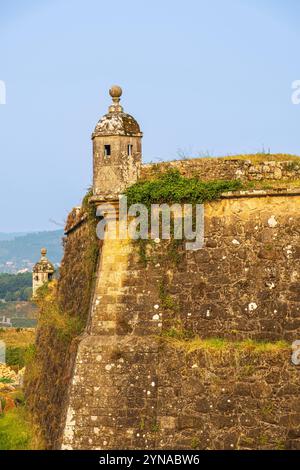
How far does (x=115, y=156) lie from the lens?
781 inches

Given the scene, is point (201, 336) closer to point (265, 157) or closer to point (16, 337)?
point (265, 157)

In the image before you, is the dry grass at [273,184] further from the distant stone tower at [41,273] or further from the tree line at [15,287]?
the tree line at [15,287]

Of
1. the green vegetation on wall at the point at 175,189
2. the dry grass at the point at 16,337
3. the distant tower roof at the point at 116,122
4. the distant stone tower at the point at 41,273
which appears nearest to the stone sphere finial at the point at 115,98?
the distant tower roof at the point at 116,122

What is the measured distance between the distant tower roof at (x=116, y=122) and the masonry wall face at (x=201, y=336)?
80.2 inches

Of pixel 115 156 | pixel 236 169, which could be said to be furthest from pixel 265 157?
pixel 115 156

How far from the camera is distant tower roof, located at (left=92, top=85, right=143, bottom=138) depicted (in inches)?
783

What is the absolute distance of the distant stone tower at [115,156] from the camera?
19797 mm

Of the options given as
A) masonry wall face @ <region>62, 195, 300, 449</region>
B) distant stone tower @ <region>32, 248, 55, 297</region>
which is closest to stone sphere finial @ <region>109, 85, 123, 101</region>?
masonry wall face @ <region>62, 195, 300, 449</region>

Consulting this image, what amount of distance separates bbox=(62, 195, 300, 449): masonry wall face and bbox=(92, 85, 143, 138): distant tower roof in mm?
2038

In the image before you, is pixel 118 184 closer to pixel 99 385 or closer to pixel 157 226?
pixel 157 226

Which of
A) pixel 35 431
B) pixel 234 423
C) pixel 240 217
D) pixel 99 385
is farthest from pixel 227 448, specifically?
pixel 35 431

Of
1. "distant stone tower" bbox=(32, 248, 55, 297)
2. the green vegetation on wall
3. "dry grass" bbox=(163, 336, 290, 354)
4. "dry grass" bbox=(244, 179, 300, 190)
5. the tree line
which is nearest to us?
"dry grass" bbox=(163, 336, 290, 354)

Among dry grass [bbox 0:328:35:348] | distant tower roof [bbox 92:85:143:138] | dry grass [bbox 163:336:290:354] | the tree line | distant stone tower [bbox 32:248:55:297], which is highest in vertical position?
distant tower roof [bbox 92:85:143:138]

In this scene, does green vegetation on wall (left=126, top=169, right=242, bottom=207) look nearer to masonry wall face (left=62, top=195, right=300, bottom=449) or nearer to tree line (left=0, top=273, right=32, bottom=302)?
masonry wall face (left=62, top=195, right=300, bottom=449)
